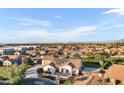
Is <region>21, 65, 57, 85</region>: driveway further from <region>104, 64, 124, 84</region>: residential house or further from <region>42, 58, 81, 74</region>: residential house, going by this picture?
Answer: <region>104, 64, 124, 84</region>: residential house

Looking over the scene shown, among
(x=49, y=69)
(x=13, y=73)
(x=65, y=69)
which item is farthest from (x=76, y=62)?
(x=13, y=73)

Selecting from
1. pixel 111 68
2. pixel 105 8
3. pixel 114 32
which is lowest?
pixel 111 68

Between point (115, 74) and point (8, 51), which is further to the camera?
point (8, 51)

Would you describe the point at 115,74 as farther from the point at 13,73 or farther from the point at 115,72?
the point at 13,73

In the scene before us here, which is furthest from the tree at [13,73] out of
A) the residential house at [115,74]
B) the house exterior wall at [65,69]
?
the residential house at [115,74]
